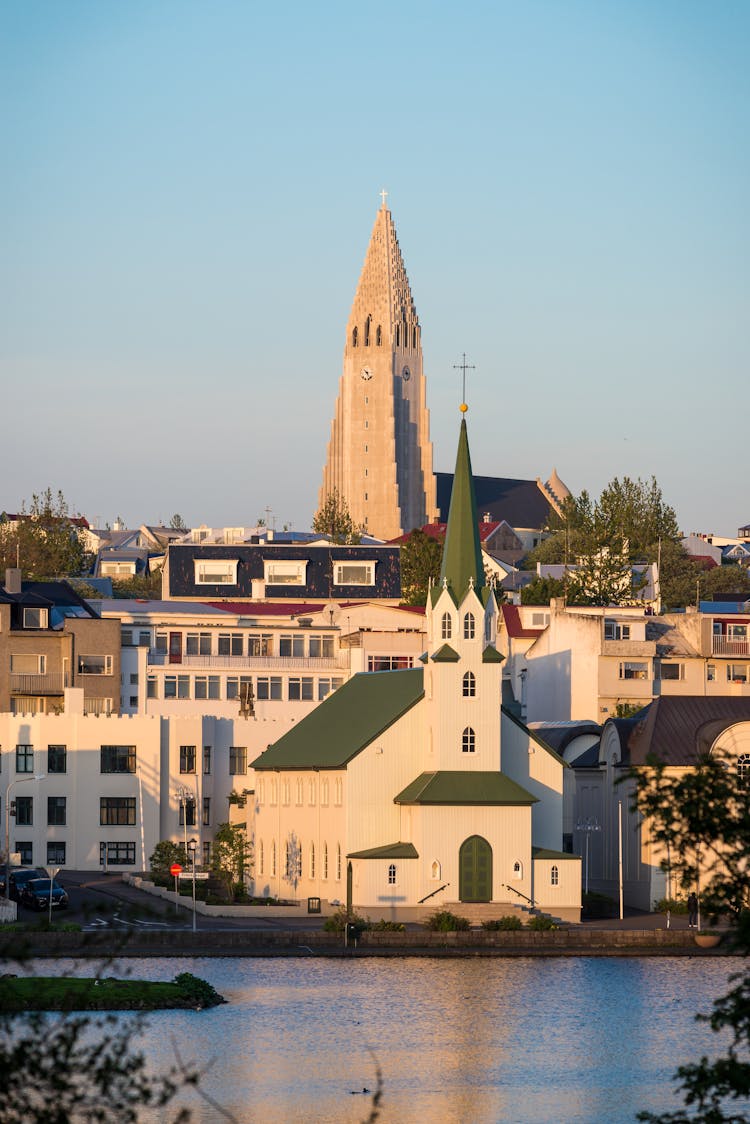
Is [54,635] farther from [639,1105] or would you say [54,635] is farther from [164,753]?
[639,1105]

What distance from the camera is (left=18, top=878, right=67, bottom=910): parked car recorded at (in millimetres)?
91688

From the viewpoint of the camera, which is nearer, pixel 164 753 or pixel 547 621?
pixel 164 753

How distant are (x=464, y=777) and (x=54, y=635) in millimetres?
32222

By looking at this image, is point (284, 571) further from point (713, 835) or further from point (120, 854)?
point (713, 835)

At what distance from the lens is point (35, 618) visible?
125125 millimetres

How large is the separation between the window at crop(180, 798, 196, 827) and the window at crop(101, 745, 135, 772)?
367cm

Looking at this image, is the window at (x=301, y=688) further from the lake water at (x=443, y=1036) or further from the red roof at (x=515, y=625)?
the lake water at (x=443, y=1036)

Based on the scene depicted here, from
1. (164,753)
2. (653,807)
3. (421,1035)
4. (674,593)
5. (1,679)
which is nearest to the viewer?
(653,807)

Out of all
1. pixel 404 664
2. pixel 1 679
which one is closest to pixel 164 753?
pixel 1 679

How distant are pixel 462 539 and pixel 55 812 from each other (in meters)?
22.9

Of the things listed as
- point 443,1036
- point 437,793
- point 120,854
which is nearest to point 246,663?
point 120,854

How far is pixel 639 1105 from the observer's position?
58344mm

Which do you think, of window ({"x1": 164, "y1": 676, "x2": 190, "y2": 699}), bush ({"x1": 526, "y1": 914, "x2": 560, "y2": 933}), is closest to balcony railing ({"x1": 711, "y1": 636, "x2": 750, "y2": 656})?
window ({"x1": 164, "y1": 676, "x2": 190, "y2": 699})

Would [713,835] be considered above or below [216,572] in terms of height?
below
